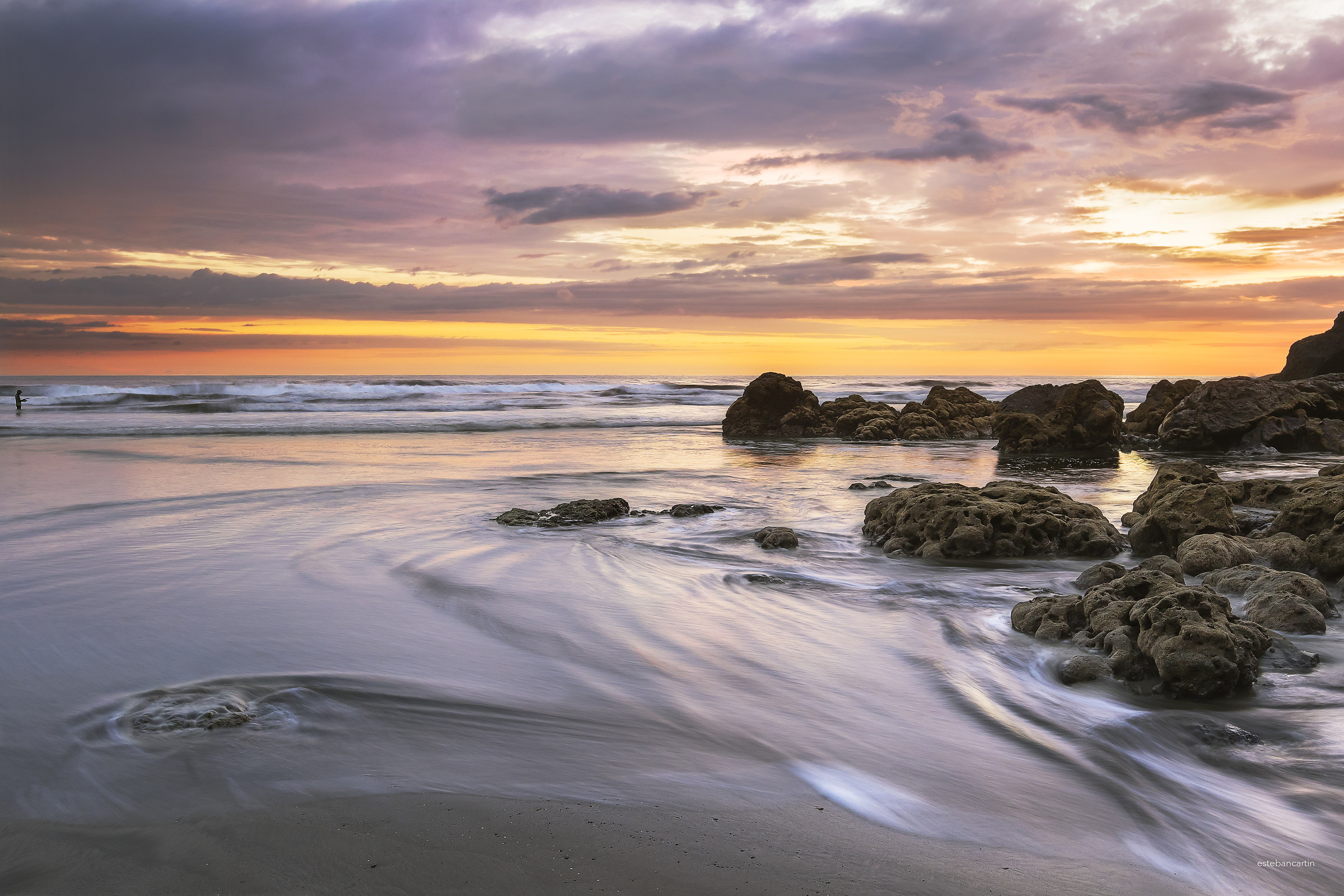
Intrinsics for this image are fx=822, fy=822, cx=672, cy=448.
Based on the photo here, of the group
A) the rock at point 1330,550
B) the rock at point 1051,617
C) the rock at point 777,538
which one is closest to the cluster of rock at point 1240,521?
the rock at point 1330,550

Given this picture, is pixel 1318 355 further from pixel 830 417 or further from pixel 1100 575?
pixel 1100 575

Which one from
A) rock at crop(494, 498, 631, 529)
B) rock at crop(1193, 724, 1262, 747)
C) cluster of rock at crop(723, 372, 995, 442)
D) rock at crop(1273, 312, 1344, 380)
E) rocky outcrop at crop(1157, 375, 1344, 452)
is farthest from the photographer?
rock at crop(1273, 312, 1344, 380)

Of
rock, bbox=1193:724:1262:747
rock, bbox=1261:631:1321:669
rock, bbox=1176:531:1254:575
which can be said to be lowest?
rock, bbox=1193:724:1262:747

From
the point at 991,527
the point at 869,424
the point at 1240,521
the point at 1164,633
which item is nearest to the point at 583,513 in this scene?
the point at 991,527

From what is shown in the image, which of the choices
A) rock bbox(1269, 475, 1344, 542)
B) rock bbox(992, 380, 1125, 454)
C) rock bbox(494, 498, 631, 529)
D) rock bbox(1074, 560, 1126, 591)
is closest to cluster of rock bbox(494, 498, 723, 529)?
rock bbox(494, 498, 631, 529)

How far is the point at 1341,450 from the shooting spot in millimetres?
16328

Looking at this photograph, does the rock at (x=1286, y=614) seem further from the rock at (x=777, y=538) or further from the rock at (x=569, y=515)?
the rock at (x=569, y=515)

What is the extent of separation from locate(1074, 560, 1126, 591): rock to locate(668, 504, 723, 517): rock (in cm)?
416

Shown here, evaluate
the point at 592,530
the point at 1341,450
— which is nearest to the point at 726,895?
the point at 592,530

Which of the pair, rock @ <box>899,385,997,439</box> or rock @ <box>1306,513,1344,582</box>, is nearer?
rock @ <box>1306,513,1344,582</box>

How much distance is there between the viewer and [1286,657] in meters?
4.06

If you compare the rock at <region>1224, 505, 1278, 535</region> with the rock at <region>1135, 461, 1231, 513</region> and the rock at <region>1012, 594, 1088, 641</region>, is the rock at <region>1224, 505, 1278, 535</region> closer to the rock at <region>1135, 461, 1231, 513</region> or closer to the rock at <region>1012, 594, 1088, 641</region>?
the rock at <region>1135, 461, 1231, 513</region>

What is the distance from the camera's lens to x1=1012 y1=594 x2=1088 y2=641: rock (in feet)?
15.1

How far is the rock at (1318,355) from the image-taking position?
82.8ft
